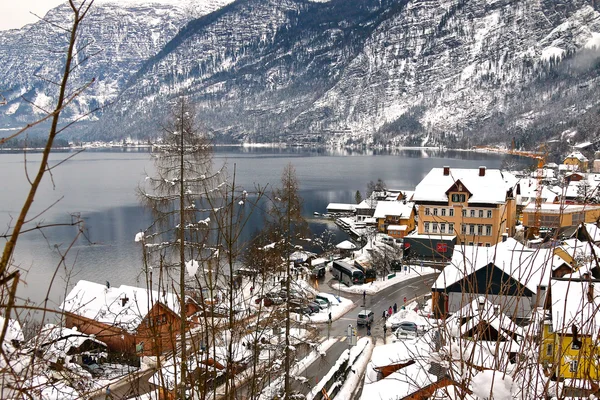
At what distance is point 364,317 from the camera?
495 inches

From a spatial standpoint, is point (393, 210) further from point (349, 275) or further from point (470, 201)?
point (349, 275)

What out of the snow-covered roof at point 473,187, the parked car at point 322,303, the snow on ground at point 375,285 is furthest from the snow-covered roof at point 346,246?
the parked car at point 322,303

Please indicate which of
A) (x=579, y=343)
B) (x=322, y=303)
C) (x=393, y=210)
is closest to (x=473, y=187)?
(x=393, y=210)

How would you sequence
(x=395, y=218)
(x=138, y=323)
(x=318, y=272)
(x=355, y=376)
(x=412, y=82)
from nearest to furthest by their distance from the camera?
(x=138, y=323)
(x=355, y=376)
(x=318, y=272)
(x=395, y=218)
(x=412, y=82)

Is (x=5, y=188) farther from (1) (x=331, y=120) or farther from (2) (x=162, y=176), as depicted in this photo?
(1) (x=331, y=120)

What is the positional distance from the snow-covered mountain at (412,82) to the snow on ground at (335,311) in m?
59.8

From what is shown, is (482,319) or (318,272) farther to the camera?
(318,272)

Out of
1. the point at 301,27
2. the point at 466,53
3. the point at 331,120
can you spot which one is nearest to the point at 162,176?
the point at 331,120

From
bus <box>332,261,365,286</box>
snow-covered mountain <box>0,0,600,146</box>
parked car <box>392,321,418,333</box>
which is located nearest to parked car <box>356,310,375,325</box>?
parked car <box>392,321,418,333</box>

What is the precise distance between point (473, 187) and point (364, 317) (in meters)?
9.04

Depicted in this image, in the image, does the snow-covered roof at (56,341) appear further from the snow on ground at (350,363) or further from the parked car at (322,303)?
the parked car at (322,303)

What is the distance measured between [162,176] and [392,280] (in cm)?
1144

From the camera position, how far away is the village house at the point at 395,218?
23473 millimetres

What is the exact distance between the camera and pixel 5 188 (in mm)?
39250
